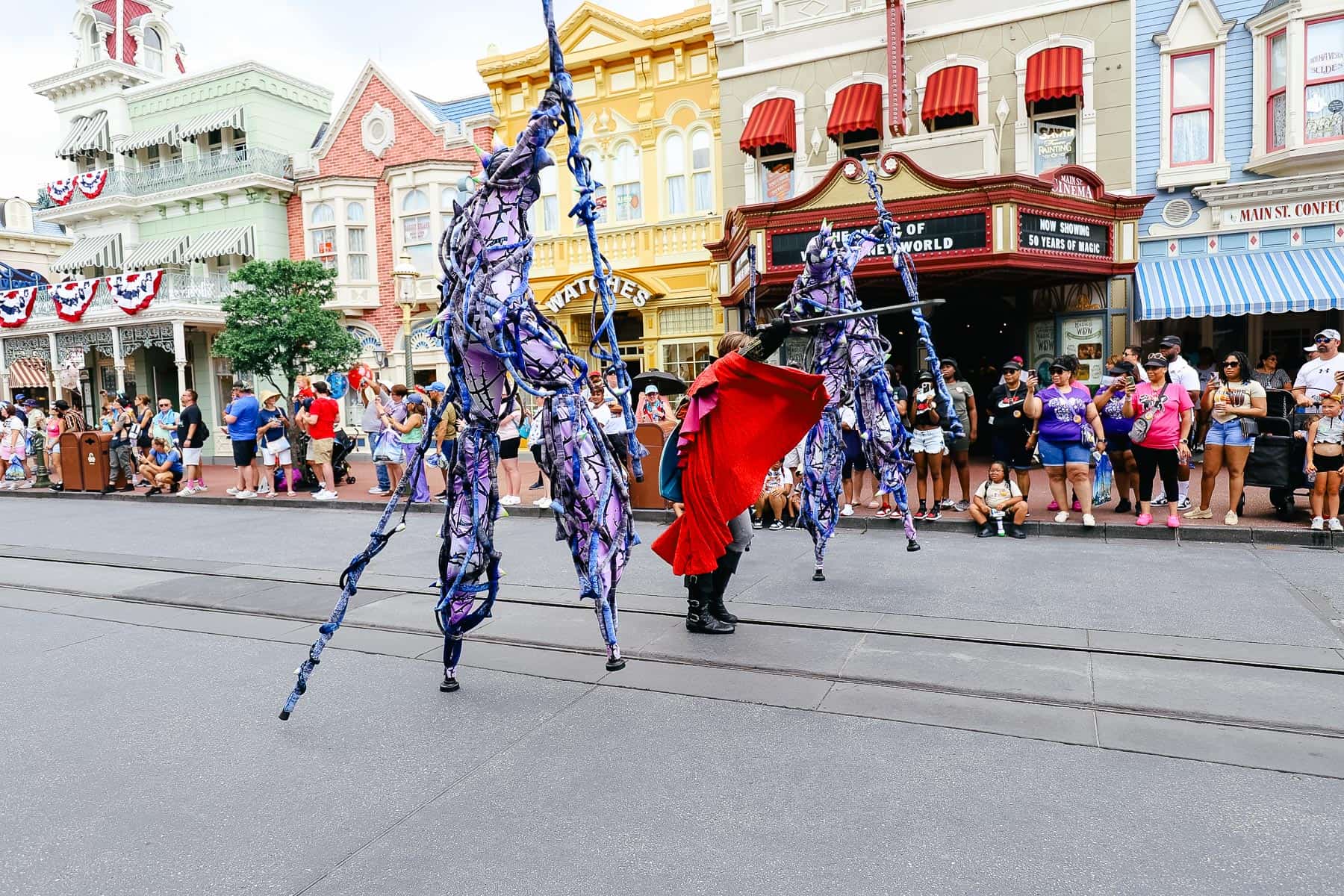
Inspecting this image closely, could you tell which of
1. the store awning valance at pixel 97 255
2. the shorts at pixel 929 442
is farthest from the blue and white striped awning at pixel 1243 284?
the store awning valance at pixel 97 255

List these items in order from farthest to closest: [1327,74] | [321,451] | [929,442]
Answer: [321,451]
[1327,74]
[929,442]

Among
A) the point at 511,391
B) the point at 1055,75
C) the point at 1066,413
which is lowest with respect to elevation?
the point at 1066,413

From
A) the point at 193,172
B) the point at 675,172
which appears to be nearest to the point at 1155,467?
the point at 675,172

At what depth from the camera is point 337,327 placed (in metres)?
20.0

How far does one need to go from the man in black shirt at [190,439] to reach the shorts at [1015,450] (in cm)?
1179

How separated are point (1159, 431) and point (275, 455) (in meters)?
12.1

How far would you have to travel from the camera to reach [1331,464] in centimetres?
771

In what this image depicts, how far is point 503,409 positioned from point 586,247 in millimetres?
14121

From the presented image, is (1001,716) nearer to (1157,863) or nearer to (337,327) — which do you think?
(1157,863)

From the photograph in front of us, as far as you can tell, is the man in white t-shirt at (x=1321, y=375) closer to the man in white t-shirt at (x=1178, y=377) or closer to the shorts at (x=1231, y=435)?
the shorts at (x=1231, y=435)

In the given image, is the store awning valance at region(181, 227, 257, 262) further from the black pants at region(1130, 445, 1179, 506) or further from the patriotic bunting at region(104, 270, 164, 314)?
the black pants at region(1130, 445, 1179, 506)

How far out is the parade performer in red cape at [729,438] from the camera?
4895mm

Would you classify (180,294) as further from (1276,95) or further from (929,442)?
(1276,95)

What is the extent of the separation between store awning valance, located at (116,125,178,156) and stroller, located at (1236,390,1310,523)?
84.1ft
